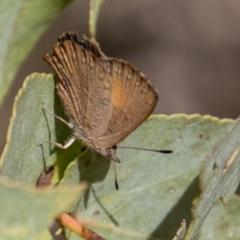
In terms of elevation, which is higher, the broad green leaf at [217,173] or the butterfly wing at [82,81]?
the butterfly wing at [82,81]

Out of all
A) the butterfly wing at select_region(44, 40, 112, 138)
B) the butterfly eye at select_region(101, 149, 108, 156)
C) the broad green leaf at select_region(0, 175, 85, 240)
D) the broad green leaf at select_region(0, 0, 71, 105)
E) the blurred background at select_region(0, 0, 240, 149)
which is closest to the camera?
the broad green leaf at select_region(0, 175, 85, 240)

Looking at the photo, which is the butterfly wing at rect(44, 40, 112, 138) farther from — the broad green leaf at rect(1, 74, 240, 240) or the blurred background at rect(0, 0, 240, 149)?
the blurred background at rect(0, 0, 240, 149)

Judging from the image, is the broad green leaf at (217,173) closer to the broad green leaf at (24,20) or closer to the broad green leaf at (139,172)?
the broad green leaf at (139,172)

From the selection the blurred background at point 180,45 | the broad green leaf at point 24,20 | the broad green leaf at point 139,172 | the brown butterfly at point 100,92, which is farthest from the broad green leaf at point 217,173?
the blurred background at point 180,45

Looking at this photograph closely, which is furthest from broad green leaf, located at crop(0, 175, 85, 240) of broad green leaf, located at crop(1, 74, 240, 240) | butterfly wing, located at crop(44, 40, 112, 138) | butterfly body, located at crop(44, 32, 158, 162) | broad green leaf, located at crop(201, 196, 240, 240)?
broad green leaf, located at crop(201, 196, 240, 240)

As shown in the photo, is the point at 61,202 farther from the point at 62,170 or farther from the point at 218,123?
the point at 218,123

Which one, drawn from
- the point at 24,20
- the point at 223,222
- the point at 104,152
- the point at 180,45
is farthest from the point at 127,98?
the point at 180,45

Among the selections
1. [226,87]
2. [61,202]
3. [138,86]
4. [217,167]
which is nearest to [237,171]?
[217,167]

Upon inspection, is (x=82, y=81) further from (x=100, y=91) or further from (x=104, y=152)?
(x=104, y=152)
